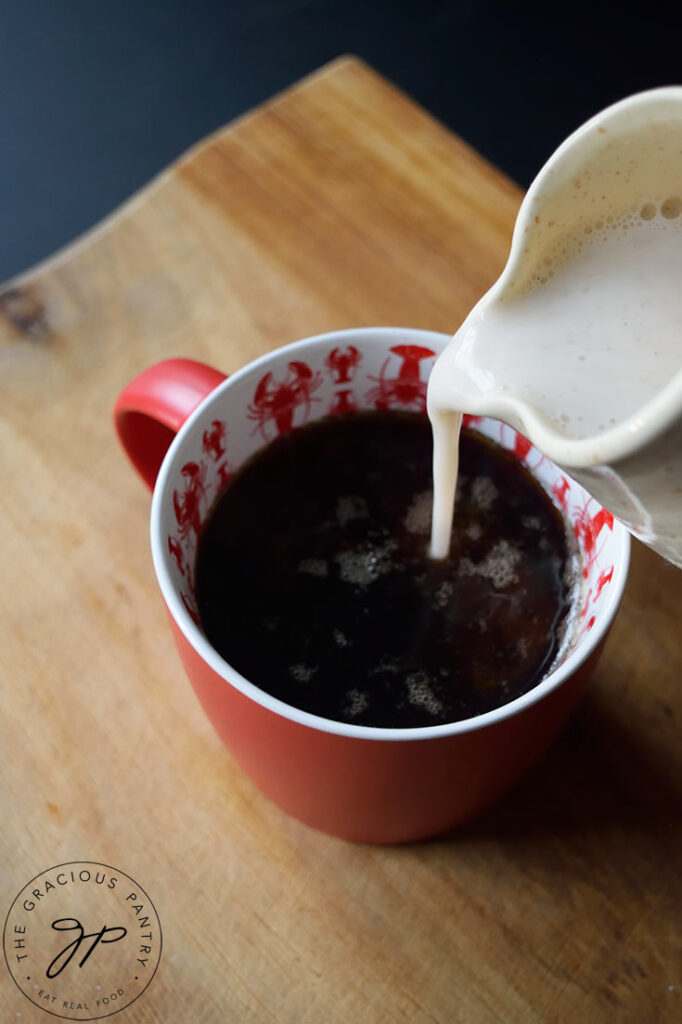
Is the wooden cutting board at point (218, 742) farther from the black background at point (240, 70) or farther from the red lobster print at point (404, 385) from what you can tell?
the black background at point (240, 70)

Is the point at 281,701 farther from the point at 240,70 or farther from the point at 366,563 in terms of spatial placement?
the point at 240,70

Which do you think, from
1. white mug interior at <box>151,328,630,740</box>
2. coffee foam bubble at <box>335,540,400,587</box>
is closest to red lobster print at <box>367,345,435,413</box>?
white mug interior at <box>151,328,630,740</box>

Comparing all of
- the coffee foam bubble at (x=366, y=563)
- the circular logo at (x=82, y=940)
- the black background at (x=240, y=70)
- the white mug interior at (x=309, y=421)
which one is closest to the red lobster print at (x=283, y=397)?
the white mug interior at (x=309, y=421)

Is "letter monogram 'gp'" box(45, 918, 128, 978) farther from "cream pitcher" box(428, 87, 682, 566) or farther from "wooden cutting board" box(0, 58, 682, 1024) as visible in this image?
"cream pitcher" box(428, 87, 682, 566)

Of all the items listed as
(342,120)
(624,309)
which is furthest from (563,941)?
(342,120)

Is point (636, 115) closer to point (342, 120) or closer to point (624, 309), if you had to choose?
point (624, 309)

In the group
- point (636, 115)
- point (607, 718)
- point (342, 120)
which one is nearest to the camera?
point (636, 115)
